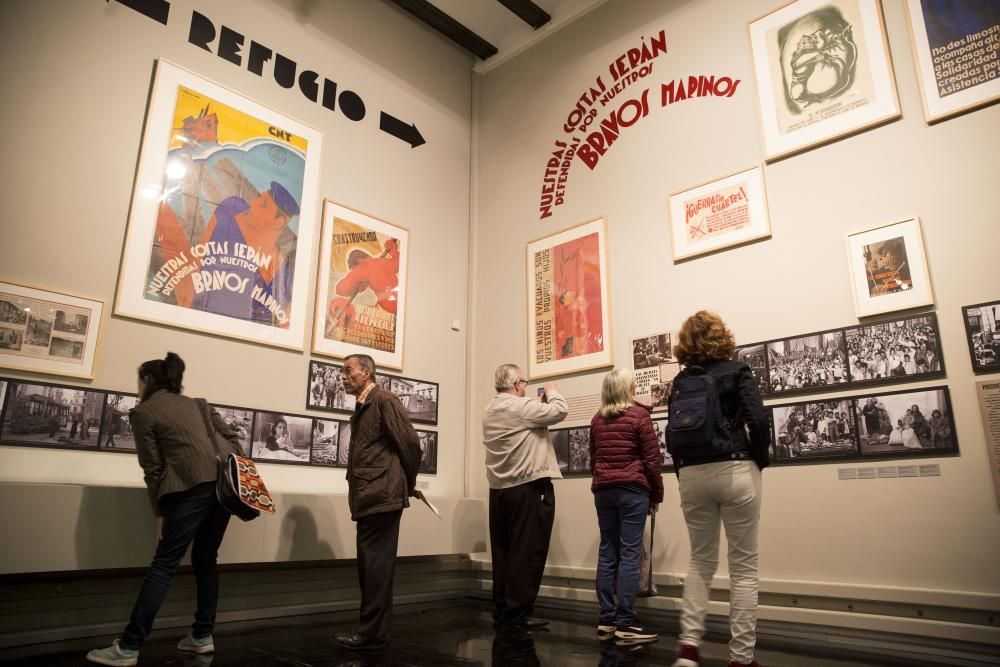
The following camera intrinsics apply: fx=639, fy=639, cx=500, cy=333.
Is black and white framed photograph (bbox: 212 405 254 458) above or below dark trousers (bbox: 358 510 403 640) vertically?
above

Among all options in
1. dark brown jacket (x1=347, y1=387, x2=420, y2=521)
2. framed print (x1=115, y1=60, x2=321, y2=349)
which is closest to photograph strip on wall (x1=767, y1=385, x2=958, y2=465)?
dark brown jacket (x1=347, y1=387, x2=420, y2=521)

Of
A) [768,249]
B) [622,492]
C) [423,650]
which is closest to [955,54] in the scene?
[768,249]

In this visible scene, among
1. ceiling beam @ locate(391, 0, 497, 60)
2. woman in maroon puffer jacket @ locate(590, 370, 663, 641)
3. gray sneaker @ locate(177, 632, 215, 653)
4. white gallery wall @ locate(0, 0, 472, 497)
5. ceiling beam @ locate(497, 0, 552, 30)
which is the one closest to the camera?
gray sneaker @ locate(177, 632, 215, 653)

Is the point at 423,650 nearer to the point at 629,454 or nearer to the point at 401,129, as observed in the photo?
the point at 629,454

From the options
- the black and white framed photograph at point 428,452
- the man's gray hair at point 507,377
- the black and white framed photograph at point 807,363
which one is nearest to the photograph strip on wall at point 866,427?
the black and white framed photograph at point 807,363

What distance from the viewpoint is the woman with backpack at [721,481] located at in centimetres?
261

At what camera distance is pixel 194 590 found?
3922 mm

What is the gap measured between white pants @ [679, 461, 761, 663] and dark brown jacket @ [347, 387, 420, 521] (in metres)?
1.43

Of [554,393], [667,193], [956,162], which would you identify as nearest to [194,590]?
[554,393]

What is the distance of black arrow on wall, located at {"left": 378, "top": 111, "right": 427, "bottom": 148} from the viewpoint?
5965 millimetres

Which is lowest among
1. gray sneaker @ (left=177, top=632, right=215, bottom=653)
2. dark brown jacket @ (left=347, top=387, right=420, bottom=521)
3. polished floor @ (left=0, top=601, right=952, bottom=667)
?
polished floor @ (left=0, top=601, right=952, bottom=667)

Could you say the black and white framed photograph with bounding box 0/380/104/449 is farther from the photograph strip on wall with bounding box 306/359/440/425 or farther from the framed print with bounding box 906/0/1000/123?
the framed print with bounding box 906/0/1000/123

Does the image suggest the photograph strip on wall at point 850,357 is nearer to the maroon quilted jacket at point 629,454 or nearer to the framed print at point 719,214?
the maroon quilted jacket at point 629,454

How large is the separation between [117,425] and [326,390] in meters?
1.46
